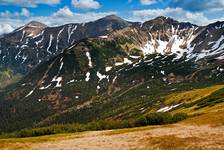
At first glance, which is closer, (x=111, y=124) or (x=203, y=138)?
(x=203, y=138)

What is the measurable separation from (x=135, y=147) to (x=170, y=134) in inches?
468

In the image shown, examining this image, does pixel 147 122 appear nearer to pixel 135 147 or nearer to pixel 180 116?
pixel 180 116

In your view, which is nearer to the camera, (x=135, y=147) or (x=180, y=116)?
(x=135, y=147)

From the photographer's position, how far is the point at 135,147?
6450 centimetres

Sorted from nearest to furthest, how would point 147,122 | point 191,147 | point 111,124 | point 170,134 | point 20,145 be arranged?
point 191,147 → point 170,134 → point 20,145 → point 147,122 → point 111,124

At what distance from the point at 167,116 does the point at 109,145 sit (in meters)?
80.5

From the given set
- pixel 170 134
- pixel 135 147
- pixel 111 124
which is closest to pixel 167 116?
pixel 111 124

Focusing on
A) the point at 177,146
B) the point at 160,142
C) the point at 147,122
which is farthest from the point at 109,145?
the point at 147,122

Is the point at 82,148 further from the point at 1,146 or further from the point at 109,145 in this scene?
the point at 1,146

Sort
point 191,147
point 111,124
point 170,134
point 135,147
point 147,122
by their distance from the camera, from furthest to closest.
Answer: point 111,124 → point 147,122 → point 170,134 → point 135,147 → point 191,147

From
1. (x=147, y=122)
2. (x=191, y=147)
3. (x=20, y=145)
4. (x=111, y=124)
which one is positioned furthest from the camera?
(x=111, y=124)

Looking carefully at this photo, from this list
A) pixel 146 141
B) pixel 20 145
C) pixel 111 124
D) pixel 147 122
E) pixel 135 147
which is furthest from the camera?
pixel 111 124

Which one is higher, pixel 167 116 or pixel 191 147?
pixel 167 116

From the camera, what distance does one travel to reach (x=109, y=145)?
70250 millimetres
